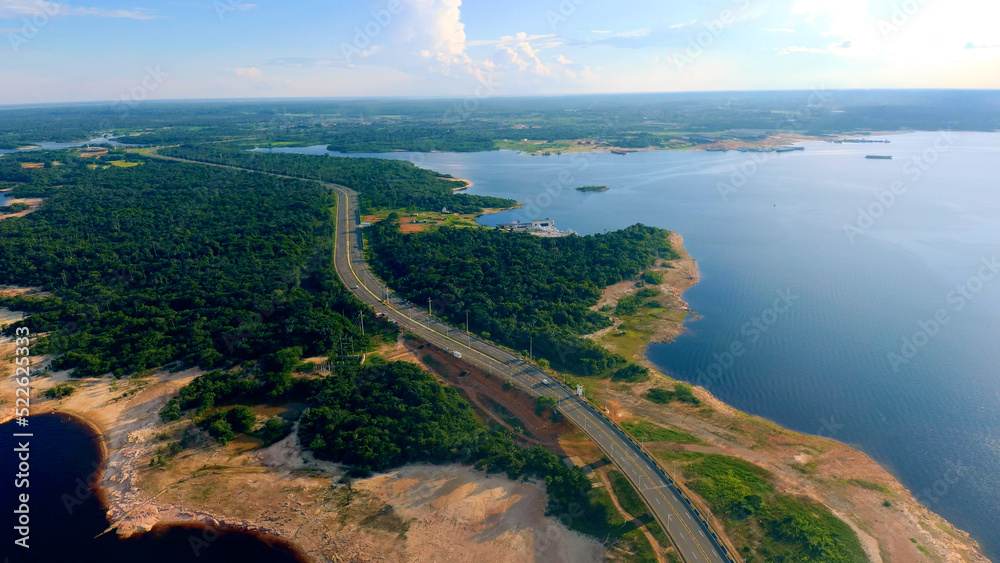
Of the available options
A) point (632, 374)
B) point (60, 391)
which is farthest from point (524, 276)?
point (60, 391)

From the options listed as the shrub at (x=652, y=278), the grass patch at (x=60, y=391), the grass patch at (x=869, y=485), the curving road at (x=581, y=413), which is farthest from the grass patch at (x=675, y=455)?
the grass patch at (x=60, y=391)

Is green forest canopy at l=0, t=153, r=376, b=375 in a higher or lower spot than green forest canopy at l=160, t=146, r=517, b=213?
lower

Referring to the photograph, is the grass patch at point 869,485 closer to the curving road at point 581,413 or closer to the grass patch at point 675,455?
the grass patch at point 675,455

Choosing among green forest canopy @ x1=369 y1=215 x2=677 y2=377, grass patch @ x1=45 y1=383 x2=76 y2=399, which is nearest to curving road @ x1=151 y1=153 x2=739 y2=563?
green forest canopy @ x1=369 y1=215 x2=677 y2=377

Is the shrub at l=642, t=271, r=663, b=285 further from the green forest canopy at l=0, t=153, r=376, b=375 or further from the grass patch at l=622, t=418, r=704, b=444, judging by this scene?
the green forest canopy at l=0, t=153, r=376, b=375

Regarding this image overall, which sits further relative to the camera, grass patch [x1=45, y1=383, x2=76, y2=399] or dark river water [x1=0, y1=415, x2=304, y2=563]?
grass patch [x1=45, y1=383, x2=76, y2=399]

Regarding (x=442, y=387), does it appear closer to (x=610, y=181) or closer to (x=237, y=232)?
(x=237, y=232)
